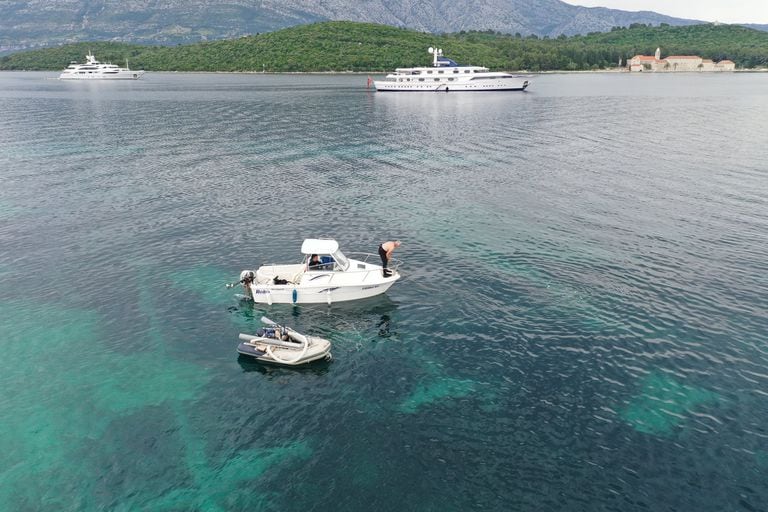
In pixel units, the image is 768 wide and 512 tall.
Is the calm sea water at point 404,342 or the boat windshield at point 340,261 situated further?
the boat windshield at point 340,261

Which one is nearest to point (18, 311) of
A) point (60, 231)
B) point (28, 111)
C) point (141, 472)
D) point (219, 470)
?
point (60, 231)

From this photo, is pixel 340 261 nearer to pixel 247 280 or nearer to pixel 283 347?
pixel 247 280

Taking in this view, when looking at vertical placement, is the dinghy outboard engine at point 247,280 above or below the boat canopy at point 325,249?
below

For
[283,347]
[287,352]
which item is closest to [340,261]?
[283,347]

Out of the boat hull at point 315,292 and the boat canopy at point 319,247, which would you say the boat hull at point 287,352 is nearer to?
the boat hull at point 315,292

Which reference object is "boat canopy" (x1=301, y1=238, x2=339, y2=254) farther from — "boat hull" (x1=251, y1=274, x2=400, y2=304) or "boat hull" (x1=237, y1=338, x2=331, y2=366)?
"boat hull" (x1=237, y1=338, x2=331, y2=366)

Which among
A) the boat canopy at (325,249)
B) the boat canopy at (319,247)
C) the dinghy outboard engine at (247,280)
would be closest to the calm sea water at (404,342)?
the dinghy outboard engine at (247,280)

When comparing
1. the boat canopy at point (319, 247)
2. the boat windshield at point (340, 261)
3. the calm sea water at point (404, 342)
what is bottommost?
the calm sea water at point (404, 342)

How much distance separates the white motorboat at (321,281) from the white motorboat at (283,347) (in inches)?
256

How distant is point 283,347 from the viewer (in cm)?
3556

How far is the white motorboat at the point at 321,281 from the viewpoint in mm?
42703

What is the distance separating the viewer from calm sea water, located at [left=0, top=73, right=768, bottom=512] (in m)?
25.3

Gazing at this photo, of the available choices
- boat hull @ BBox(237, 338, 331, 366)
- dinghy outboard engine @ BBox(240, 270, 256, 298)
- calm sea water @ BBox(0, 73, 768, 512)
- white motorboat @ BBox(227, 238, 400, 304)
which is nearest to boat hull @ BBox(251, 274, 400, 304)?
white motorboat @ BBox(227, 238, 400, 304)

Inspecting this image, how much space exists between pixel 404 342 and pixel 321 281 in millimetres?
9760
